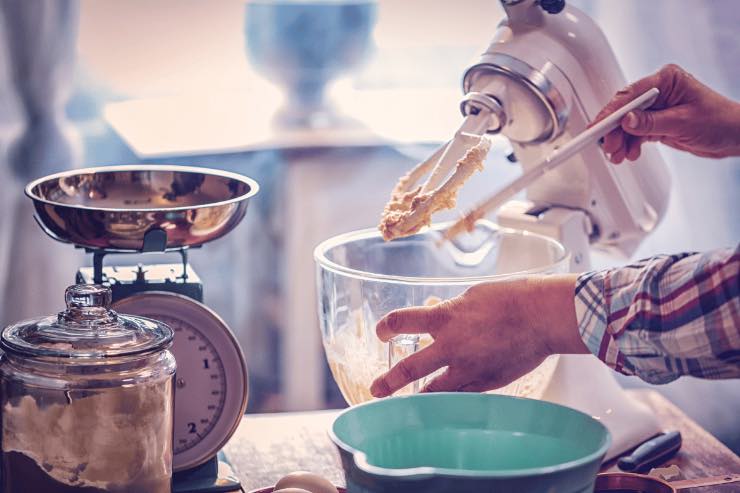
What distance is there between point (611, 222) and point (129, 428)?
752 millimetres

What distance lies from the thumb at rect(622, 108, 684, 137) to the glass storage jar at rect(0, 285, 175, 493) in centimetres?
63

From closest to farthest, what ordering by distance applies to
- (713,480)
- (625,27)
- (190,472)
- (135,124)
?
(713,480) < (190,472) < (135,124) < (625,27)

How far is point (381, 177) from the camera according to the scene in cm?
265

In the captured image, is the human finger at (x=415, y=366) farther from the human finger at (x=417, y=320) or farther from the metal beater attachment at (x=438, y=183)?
the metal beater attachment at (x=438, y=183)

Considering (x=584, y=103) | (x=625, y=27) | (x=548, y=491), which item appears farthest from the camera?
(x=625, y=27)

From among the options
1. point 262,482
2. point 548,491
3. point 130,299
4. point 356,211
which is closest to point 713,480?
point 548,491

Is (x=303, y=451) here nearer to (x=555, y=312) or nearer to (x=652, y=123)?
(x=555, y=312)

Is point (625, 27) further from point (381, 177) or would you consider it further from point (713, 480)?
point (713, 480)

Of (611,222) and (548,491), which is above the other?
(611,222)

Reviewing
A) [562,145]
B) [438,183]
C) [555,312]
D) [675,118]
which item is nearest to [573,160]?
[562,145]

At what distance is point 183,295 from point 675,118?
26.1 inches

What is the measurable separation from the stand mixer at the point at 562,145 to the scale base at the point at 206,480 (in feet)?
1.37

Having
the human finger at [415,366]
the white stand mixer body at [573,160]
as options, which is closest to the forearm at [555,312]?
the human finger at [415,366]

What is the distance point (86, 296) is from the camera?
41.4 inches
